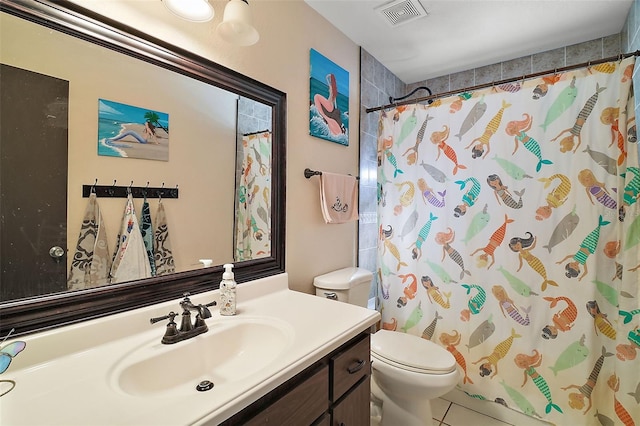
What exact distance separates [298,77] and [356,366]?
1413 millimetres

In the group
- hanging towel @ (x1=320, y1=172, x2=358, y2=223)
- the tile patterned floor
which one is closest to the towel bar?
hanging towel @ (x1=320, y1=172, x2=358, y2=223)

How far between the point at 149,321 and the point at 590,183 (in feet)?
6.77

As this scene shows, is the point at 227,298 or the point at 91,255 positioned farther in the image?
the point at 227,298

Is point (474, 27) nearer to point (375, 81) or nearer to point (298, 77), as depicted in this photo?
point (375, 81)

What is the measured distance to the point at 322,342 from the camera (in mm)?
887

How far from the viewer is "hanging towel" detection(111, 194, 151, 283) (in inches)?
37.4

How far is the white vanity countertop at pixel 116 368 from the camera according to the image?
0.59m

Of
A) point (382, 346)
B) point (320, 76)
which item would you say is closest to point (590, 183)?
point (382, 346)

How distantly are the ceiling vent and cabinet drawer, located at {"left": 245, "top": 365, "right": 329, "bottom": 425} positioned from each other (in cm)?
183

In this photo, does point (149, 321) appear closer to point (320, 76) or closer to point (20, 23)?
point (20, 23)

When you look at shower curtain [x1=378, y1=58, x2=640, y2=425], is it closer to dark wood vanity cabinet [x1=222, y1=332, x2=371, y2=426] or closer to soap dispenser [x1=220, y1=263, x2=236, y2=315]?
dark wood vanity cabinet [x1=222, y1=332, x2=371, y2=426]

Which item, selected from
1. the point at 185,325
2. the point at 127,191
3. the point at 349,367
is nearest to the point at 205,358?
the point at 185,325

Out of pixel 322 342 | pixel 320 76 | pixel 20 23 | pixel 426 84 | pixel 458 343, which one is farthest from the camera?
pixel 426 84

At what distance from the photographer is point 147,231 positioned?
104 centimetres
